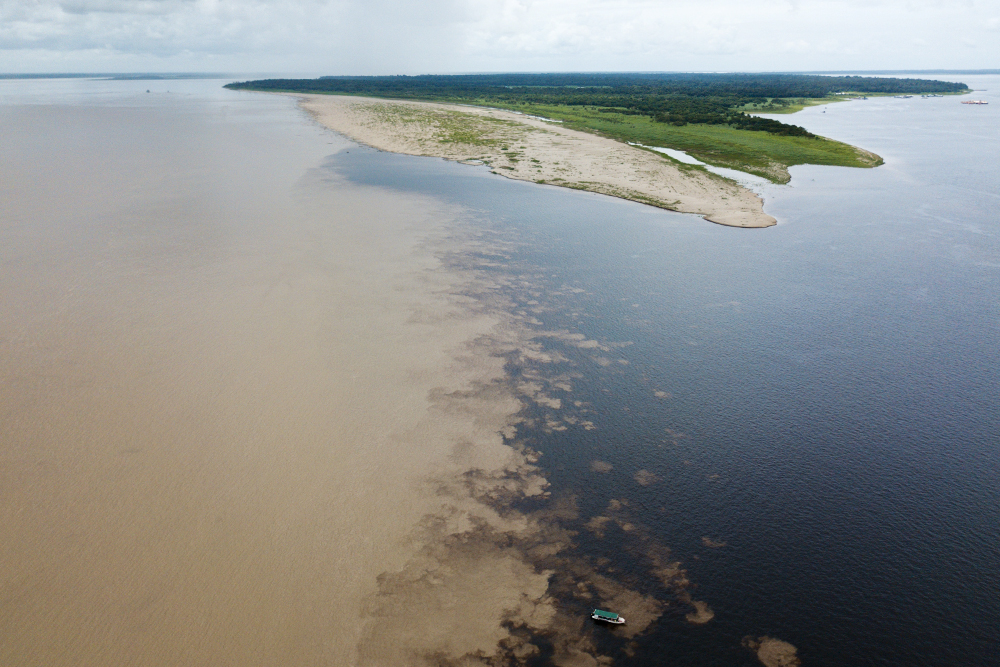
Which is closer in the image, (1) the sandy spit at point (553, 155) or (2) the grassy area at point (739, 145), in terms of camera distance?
(1) the sandy spit at point (553, 155)

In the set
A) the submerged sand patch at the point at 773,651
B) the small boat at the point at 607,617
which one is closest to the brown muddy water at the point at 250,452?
the small boat at the point at 607,617

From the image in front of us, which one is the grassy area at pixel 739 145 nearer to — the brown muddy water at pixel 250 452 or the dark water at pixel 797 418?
the dark water at pixel 797 418

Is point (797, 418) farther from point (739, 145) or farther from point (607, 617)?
point (739, 145)

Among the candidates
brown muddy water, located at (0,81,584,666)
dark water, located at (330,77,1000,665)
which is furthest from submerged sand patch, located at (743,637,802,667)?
brown muddy water, located at (0,81,584,666)

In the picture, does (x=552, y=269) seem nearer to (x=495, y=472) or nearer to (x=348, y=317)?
(x=348, y=317)

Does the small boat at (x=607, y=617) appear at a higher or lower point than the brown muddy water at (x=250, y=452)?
lower

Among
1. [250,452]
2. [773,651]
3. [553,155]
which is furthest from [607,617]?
[553,155]
